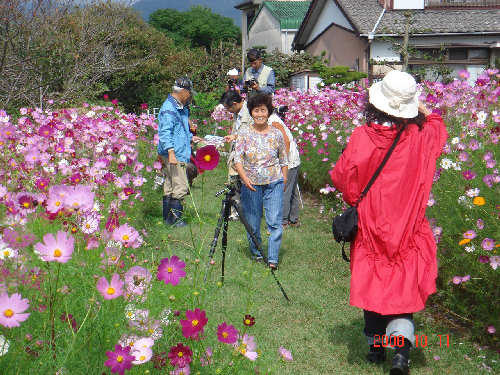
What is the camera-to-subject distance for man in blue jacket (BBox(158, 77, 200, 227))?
275 inches

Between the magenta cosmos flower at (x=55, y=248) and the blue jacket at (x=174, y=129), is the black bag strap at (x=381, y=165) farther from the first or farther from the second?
the blue jacket at (x=174, y=129)

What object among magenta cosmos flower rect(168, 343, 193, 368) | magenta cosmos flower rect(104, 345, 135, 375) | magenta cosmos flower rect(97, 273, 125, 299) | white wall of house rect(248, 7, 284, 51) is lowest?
magenta cosmos flower rect(168, 343, 193, 368)

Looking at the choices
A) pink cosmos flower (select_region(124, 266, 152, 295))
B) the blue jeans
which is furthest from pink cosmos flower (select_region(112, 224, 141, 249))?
the blue jeans

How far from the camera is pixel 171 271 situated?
2.37 meters

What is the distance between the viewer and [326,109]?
9.53m

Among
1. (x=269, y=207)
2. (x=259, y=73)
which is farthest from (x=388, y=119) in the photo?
(x=259, y=73)

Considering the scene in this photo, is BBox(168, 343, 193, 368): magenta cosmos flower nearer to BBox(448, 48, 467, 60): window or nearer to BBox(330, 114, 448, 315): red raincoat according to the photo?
BBox(330, 114, 448, 315): red raincoat

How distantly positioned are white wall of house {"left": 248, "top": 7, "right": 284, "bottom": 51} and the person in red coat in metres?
33.4

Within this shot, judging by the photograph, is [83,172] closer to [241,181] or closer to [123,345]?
[241,181]

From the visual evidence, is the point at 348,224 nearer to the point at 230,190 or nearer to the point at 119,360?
the point at 230,190

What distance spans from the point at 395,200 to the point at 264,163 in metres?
Answer: 2.33

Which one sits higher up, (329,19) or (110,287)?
(329,19)

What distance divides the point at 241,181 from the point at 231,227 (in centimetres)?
173

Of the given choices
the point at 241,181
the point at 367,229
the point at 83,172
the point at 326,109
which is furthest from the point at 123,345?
the point at 326,109
